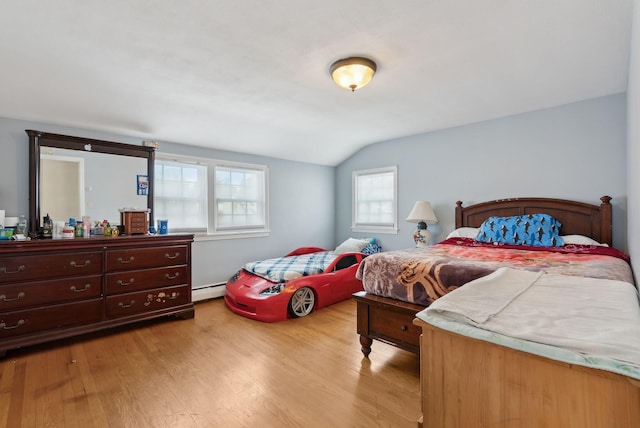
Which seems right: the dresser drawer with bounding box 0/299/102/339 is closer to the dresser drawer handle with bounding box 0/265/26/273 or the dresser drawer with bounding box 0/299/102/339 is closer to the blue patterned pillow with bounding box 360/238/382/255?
the dresser drawer handle with bounding box 0/265/26/273

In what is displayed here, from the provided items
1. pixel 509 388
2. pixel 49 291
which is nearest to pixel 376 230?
pixel 49 291

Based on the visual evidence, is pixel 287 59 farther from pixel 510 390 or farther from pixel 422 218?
pixel 422 218

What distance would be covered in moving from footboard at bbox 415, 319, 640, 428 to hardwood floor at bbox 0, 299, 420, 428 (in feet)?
2.85

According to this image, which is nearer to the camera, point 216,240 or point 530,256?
point 530,256

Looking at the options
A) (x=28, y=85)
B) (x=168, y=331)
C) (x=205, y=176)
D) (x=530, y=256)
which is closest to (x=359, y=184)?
(x=205, y=176)

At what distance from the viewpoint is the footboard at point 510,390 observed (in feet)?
2.34

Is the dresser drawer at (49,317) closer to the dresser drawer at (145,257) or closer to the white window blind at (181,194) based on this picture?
the dresser drawer at (145,257)

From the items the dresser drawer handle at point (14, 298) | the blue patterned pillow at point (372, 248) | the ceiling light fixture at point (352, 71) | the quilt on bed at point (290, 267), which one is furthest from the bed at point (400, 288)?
the dresser drawer handle at point (14, 298)

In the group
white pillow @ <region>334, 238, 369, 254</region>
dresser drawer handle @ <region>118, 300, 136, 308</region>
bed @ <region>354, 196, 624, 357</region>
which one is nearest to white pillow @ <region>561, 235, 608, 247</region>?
→ bed @ <region>354, 196, 624, 357</region>

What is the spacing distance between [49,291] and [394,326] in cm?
287

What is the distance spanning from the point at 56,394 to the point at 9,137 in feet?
7.77

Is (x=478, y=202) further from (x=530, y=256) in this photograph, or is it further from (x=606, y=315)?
(x=606, y=315)

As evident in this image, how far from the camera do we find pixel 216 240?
4.17m

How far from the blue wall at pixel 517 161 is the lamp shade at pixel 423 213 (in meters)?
0.21
